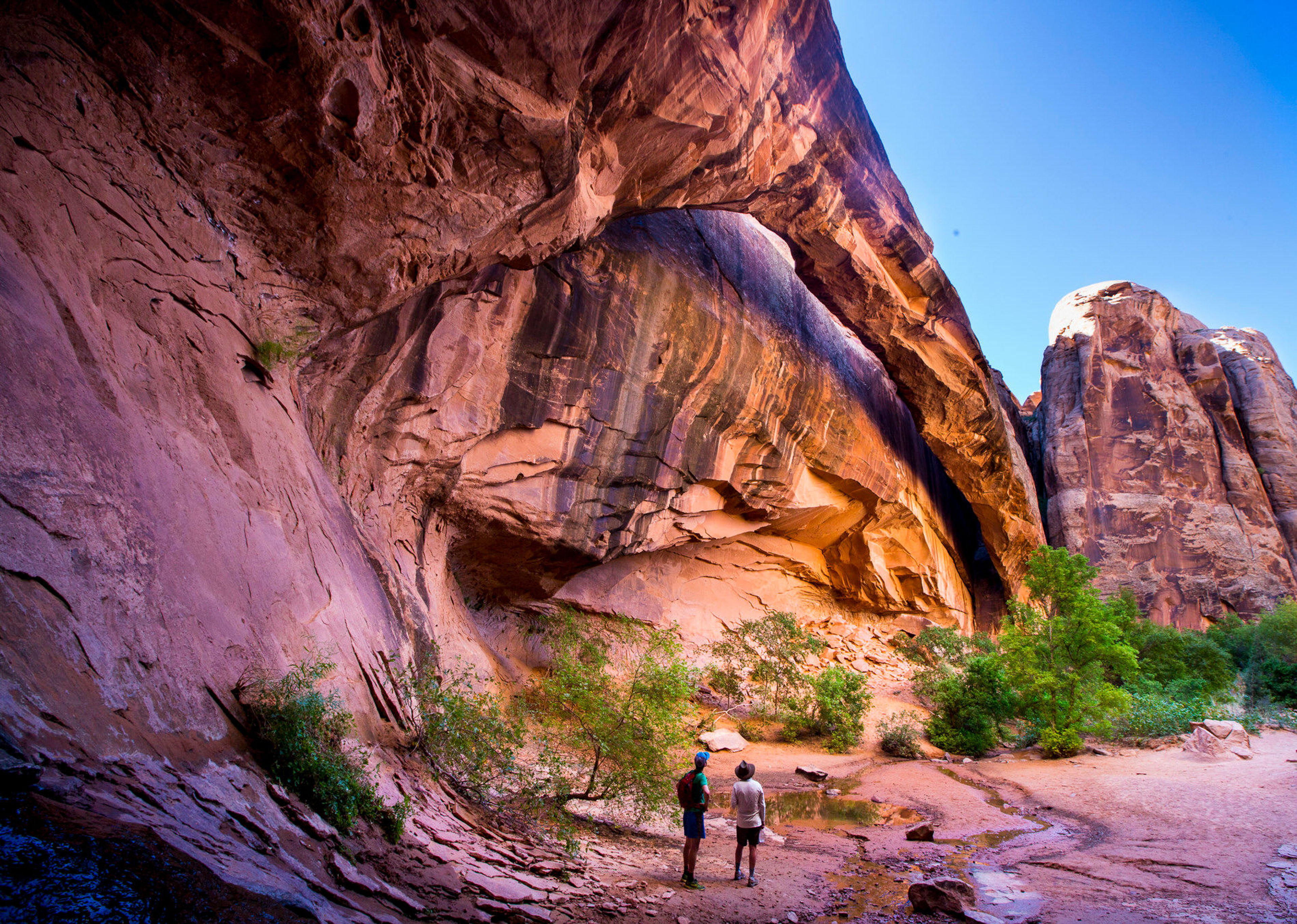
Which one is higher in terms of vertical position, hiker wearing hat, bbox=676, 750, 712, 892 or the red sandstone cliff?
the red sandstone cliff

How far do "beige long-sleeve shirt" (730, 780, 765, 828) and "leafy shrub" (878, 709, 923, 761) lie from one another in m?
9.85

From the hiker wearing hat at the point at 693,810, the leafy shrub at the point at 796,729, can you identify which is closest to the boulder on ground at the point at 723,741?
Answer: the leafy shrub at the point at 796,729

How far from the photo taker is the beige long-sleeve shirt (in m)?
5.70

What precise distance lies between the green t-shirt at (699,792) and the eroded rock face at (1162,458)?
1056 inches

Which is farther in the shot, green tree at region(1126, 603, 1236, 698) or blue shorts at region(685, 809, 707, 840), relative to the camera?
green tree at region(1126, 603, 1236, 698)

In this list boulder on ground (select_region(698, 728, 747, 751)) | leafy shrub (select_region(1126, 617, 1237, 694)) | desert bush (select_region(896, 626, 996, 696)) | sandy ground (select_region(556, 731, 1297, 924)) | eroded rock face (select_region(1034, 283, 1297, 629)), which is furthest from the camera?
eroded rock face (select_region(1034, 283, 1297, 629))

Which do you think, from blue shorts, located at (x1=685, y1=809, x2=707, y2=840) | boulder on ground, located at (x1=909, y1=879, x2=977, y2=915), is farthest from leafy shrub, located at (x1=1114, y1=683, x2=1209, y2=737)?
blue shorts, located at (x1=685, y1=809, x2=707, y2=840)

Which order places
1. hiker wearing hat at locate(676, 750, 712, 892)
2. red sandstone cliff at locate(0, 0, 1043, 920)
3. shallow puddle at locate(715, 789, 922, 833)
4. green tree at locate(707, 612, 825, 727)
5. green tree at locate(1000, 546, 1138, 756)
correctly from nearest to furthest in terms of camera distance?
red sandstone cliff at locate(0, 0, 1043, 920)
hiker wearing hat at locate(676, 750, 712, 892)
shallow puddle at locate(715, 789, 922, 833)
green tree at locate(1000, 546, 1138, 756)
green tree at locate(707, 612, 825, 727)

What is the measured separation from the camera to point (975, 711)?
1466 cm

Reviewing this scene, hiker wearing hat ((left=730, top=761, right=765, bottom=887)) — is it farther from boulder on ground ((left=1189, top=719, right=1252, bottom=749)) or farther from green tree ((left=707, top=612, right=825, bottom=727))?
boulder on ground ((left=1189, top=719, right=1252, bottom=749))

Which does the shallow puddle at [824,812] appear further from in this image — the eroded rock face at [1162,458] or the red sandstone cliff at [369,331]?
the eroded rock face at [1162,458]

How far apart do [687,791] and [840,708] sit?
1036cm

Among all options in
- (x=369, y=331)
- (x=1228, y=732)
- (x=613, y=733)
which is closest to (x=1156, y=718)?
(x=1228, y=732)

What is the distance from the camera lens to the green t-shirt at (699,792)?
573cm
